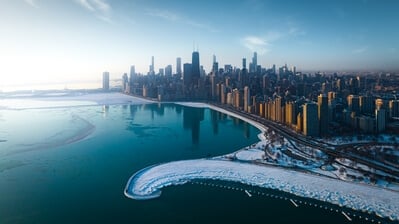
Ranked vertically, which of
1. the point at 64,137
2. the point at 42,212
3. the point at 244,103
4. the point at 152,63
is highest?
the point at 152,63

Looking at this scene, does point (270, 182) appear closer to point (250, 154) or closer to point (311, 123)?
point (250, 154)

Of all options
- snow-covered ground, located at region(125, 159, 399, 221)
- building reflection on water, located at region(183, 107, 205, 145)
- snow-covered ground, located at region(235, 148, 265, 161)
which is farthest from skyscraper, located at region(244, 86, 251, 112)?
snow-covered ground, located at region(125, 159, 399, 221)

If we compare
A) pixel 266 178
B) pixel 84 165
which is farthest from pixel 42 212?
pixel 266 178

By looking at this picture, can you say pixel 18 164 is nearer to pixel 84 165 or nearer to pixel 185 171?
pixel 84 165

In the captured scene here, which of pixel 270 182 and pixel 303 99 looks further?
pixel 303 99

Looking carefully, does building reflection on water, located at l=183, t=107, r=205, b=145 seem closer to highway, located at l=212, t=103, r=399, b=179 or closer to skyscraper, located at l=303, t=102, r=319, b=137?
highway, located at l=212, t=103, r=399, b=179

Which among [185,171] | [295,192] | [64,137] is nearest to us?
[295,192]

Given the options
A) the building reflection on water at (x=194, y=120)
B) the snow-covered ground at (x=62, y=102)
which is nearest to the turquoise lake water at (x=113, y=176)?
the building reflection on water at (x=194, y=120)

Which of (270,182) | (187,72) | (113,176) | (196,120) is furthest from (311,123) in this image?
(187,72)
